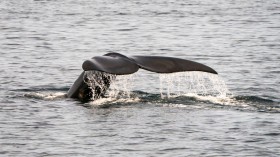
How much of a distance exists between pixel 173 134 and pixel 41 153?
7.46ft

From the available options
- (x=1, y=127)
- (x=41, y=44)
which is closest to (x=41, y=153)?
(x=1, y=127)

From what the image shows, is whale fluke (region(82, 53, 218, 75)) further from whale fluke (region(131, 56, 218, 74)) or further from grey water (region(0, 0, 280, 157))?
grey water (region(0, 0, 280, 157))

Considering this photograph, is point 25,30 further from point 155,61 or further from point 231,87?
point 155,61

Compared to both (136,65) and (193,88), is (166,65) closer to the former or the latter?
(136,65)

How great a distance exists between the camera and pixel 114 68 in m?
14.5

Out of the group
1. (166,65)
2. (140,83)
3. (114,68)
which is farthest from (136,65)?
(140,83)

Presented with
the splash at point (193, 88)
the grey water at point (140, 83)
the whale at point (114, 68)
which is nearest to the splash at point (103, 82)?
the whale at point (114, 68)

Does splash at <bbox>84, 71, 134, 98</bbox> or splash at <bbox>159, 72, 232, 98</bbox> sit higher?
splash at <bbox>84, 71, 134, 98</bbox>

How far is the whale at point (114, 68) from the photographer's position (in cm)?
1444

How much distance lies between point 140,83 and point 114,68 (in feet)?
21.5

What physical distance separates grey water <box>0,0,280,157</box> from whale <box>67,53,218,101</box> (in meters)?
0.23

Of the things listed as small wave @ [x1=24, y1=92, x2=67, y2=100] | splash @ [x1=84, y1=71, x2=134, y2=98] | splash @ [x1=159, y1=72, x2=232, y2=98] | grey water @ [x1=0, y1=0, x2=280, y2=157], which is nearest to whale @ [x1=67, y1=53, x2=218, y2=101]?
splash @ [x1=84, y1=71, x2=134, y2=98]

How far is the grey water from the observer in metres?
14.4

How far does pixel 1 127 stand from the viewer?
1539cm
